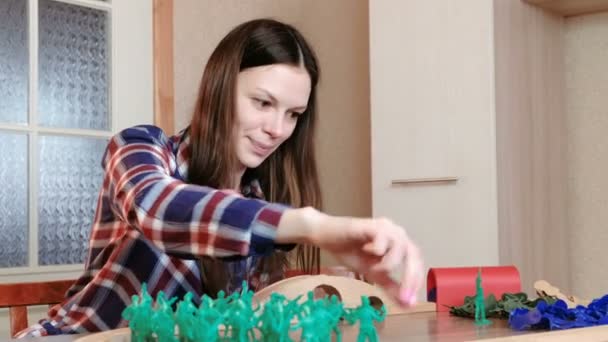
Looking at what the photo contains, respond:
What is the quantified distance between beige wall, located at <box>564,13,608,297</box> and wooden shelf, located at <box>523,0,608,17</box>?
0.13 ft

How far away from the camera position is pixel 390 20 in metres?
2.21

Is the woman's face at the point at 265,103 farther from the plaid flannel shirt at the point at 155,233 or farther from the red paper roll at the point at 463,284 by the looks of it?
the red paper roll at the point at 463,284

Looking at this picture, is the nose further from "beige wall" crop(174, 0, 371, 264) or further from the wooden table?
"beige wall" crop(174, 0, 371, 264)

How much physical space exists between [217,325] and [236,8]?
2.39 metres

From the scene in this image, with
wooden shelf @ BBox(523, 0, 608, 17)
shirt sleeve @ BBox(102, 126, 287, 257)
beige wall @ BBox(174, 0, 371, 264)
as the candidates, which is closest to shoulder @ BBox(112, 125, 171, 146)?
shirt sleeve @ BBox(102, 126, 287, 257)

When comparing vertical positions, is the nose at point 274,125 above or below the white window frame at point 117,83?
below

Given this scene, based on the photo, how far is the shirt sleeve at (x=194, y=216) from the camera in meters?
0.65

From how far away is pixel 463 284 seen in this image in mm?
1017

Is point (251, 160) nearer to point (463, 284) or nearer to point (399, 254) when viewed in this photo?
point (463, 284)

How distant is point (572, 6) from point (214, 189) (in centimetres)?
173

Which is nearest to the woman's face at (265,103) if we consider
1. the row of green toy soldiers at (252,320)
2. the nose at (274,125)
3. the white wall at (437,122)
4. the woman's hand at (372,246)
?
the nose at (274,125)

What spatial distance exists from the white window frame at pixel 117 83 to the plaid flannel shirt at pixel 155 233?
1130 mm

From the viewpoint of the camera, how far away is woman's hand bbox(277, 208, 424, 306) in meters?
0.55

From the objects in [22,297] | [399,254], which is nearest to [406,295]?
[399,254]
